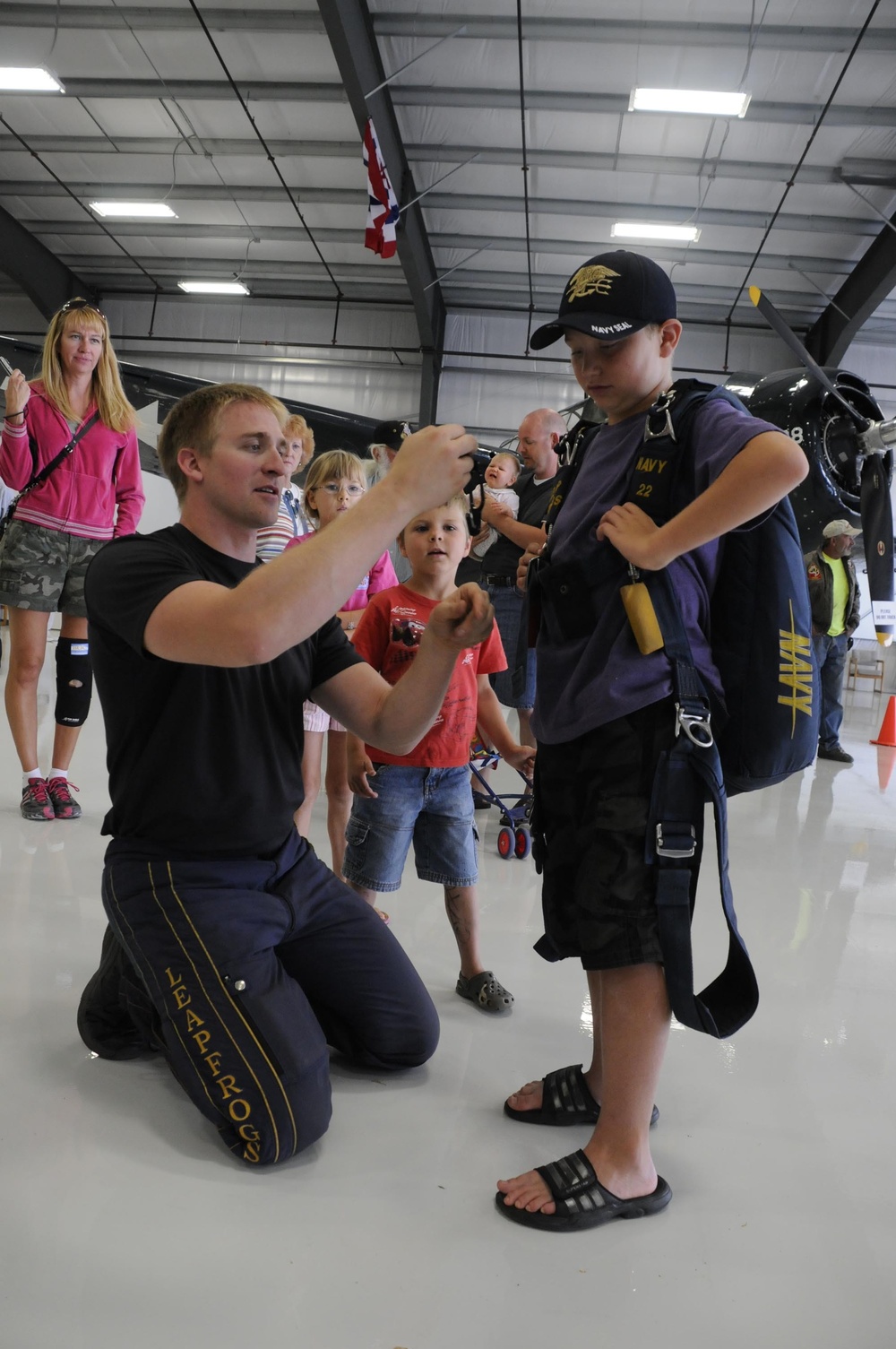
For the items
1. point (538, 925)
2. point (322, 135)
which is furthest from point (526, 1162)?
point (322, 135)

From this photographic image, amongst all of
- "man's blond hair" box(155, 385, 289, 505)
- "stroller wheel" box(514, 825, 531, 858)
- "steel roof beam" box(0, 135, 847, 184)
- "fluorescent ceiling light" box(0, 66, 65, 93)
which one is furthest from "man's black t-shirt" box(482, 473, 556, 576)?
"fluorescent ceiling light" box(0, 66, 65, 93)

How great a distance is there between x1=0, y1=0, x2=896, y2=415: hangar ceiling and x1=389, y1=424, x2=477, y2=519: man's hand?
7.71 m

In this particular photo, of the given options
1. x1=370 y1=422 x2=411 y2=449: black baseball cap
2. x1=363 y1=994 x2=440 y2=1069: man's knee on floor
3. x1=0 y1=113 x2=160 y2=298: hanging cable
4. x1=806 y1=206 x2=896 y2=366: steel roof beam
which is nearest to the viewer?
x1=363 y1=994 x2=440 y2=1069: man's knee on floor

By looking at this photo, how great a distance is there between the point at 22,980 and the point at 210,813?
73cm

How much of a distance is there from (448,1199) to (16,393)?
2765 millimetres

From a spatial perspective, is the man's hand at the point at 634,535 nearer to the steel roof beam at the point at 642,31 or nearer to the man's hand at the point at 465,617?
the man's hand at the point at 465,617

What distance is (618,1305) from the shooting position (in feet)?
3.72

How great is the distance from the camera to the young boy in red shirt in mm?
2025

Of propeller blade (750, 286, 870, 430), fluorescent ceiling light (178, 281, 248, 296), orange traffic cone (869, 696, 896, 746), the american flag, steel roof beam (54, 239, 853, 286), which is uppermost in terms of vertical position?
steel roof beam (54, 239, 853, 286)

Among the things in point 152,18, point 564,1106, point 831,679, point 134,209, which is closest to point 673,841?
point 564,1106

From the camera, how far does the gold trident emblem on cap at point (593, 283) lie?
4.51 feet

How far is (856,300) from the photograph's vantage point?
1126cm

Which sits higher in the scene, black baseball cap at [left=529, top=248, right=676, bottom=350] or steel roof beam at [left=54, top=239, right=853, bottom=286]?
steel roof beam at [left=54, top=239, right=853, bottom=286]

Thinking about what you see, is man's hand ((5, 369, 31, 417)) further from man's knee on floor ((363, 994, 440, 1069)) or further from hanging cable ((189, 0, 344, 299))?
hanging cable ((189, 0, 344, 299))
